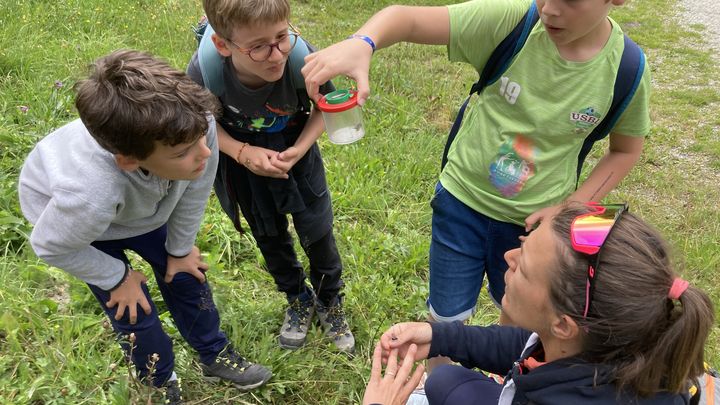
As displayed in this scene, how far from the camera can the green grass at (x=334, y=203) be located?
8.16ft

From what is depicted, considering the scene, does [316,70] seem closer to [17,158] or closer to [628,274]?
[628,274]

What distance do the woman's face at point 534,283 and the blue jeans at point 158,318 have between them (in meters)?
1.16

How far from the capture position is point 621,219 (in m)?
1.44

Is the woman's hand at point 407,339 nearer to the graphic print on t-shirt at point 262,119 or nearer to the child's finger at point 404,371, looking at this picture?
the child's finger at point 404,371

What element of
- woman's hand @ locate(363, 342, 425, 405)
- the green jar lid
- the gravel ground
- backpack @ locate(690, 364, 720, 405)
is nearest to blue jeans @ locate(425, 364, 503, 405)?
woman's hand @ locate(363, 342, 425, 405)

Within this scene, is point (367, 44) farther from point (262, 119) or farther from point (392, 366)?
point (392, 366)

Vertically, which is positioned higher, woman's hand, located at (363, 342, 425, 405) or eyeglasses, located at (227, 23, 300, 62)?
eyeglasses, located at (227, 23, 300, 62)

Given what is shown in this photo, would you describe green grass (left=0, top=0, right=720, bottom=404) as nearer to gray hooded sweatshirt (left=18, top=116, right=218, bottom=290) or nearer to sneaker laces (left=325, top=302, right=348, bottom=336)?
sneaker laces (left=325, top=302, right=348, bottom=336)

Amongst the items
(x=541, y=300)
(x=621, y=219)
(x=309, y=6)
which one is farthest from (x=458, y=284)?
(x=309, y=6)

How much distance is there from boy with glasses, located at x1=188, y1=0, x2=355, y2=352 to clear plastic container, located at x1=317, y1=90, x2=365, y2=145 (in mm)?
183

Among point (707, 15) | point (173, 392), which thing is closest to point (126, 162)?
point (173, 392)

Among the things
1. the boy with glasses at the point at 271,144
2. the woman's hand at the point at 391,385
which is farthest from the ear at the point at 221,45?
the woman's hand at the point at 391,385

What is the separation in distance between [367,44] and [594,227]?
2.61 ft

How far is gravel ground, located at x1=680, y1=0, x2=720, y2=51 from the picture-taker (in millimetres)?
8370
